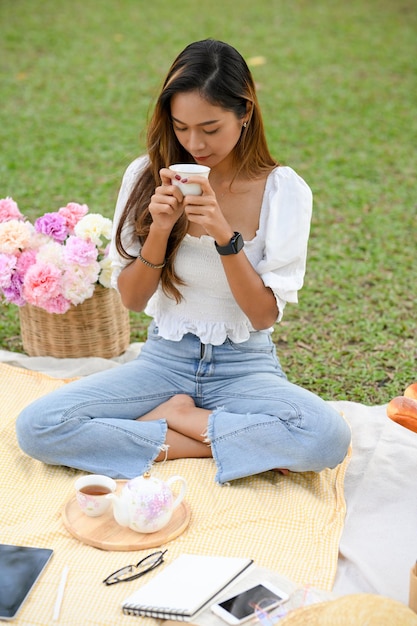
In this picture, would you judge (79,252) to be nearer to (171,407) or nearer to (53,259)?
(53,259)

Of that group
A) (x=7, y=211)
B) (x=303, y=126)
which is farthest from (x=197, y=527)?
(x=303, y=126)

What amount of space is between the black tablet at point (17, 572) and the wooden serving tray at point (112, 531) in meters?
0.15

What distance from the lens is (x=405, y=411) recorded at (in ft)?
9.61

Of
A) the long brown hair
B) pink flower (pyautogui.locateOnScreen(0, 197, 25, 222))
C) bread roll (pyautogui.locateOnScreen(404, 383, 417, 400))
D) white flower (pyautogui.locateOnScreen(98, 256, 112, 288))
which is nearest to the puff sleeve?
the long brown hair

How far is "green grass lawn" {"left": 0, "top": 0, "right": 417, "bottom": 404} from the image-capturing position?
4.70 metres

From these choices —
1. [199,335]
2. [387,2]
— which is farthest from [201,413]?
[387,2]

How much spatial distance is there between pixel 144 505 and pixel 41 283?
1478 mm

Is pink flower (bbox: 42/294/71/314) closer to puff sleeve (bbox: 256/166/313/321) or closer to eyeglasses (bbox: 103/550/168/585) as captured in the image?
puff sleeve (bbox: 256/166/313/321)

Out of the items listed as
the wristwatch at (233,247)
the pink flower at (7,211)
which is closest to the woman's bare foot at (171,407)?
the wristwatch at (233,247)

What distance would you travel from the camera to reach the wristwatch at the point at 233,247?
314 centimetres

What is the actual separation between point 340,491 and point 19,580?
4.02 ft

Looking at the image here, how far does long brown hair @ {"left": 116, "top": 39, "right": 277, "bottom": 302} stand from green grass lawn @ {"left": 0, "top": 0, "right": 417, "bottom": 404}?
0.91 metres

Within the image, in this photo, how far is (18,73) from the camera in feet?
29.4

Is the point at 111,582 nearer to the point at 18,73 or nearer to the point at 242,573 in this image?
the point at 242,573
